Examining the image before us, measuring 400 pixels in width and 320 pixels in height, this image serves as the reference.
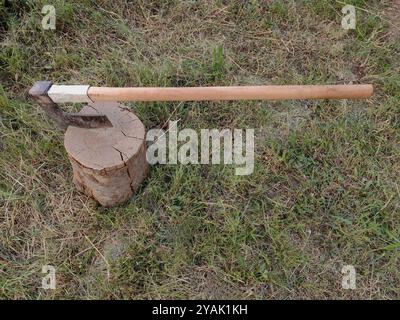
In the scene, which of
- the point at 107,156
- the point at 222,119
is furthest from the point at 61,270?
the point at 222,119

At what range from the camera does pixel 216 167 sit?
236cm

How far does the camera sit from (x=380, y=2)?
297cm

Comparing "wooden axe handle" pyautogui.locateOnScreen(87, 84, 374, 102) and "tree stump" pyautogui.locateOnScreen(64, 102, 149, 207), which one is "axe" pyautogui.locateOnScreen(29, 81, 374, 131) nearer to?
"wooden axe handle" pyautogui.locateOnScreen(87, 84, 374, 102)

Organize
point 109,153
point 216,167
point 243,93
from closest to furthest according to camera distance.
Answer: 1. point 243,93
2. point 109,153
3. point 216,167

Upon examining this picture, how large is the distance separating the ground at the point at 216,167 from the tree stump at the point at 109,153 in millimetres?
142

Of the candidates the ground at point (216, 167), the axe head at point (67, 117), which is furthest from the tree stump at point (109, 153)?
the ground at point (216, 167)

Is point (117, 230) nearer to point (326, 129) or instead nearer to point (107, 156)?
point (107, 156)

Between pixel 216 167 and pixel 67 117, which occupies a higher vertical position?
pixel 67 117

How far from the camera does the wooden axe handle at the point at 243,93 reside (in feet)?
6.11

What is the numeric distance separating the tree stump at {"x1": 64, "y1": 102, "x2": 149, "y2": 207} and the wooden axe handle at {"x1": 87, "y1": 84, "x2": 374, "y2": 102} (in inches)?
7.6

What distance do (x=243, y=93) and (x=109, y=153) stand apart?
2.10ft

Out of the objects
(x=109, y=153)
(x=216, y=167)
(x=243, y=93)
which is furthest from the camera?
(x=216, y=167)

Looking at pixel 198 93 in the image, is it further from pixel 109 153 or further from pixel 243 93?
pixel 109 153

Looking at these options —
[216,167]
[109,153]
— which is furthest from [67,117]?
[216,167]
